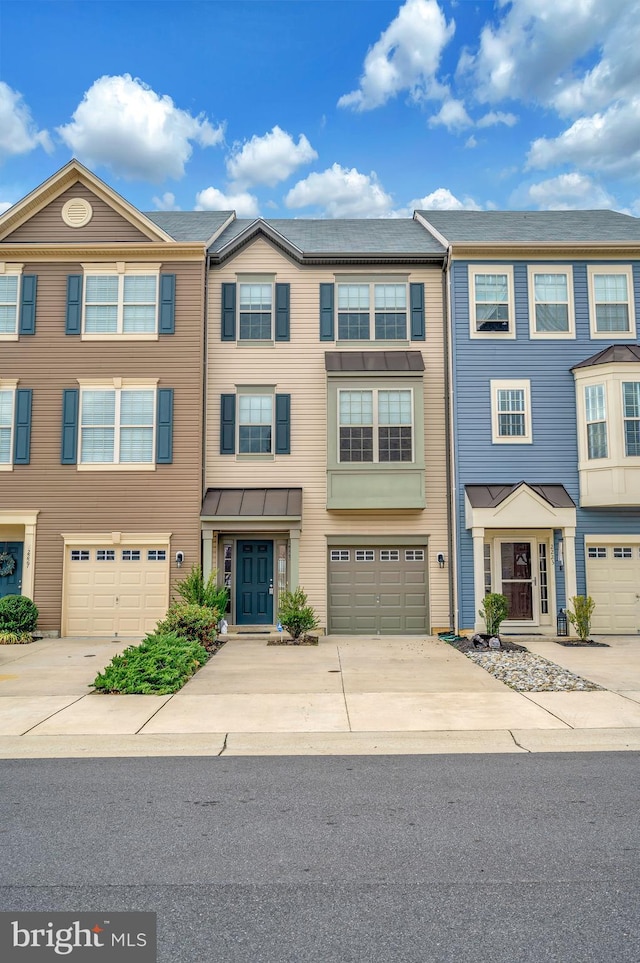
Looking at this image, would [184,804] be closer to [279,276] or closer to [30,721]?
[30,721]

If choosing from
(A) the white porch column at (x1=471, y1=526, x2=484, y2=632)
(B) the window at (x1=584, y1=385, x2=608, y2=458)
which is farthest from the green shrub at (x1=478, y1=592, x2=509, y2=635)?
(B) the window at (x1=584, y1=385, x2=608, y2=458)

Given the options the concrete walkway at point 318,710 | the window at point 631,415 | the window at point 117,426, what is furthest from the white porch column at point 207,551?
the window at point 631,415

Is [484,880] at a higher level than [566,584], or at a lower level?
lower

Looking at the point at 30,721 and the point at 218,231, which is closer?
the point at 30,721

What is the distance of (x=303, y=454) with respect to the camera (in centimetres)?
1709

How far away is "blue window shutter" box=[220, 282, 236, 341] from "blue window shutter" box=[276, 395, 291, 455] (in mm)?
2226

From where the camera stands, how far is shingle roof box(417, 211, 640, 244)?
699 inches

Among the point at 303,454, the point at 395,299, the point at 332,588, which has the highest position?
the point at 395,299

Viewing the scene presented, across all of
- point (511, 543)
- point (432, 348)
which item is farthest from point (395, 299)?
point (511, 543)

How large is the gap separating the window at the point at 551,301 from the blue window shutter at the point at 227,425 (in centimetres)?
800

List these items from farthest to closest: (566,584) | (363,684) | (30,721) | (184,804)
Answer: (566,584), (363,684), (30,721), (184,804)

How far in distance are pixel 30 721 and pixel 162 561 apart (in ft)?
26.4

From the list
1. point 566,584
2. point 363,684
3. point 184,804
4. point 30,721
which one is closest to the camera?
point 184,804

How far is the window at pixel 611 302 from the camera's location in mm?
16969
